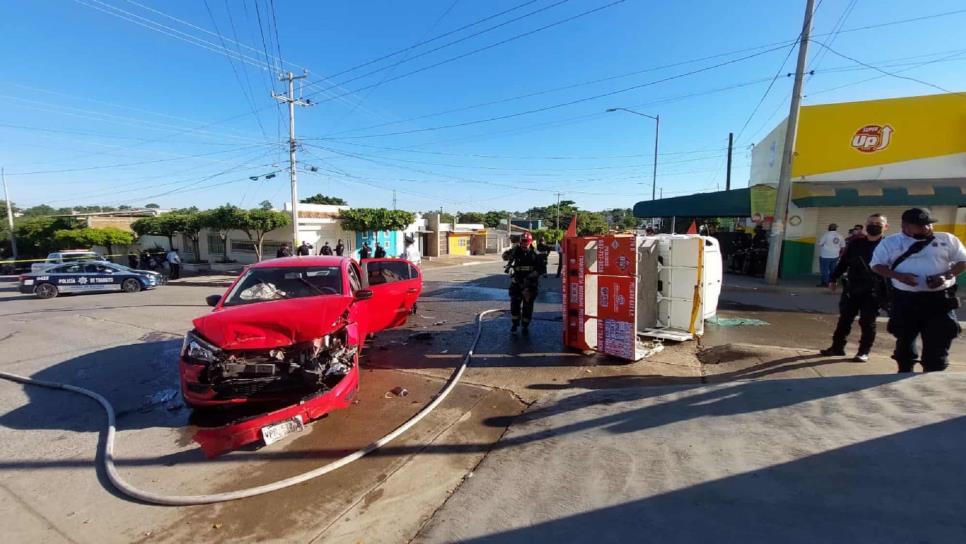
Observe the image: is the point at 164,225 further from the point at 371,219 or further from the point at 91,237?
the point at 371,219

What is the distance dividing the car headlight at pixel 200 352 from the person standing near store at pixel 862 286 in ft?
23.4

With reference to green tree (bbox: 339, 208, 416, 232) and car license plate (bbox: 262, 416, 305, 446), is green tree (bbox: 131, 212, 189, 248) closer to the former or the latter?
green tree (bbox: 339, 208, 416, 232)

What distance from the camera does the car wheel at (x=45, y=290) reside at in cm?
1512

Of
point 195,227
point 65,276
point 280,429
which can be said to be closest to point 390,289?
point 280,429

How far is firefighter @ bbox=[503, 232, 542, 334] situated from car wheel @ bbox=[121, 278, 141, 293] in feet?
52.1

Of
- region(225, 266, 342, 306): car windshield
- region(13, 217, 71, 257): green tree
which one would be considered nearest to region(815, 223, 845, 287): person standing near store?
region(225, 266, 342, 306): car windshield

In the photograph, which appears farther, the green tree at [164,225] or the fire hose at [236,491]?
the green tree at [164,225]

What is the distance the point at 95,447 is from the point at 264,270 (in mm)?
2528

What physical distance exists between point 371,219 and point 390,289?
2184 centimetres

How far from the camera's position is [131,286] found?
16.2 metres

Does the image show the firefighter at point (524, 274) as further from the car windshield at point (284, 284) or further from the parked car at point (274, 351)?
the parked car at point (274, 351)

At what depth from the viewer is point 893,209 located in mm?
14344

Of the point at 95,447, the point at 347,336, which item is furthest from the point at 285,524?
the point at 95,447

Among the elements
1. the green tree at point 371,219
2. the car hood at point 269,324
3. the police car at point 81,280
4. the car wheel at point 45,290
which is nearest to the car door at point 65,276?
the police car at point 81,280
